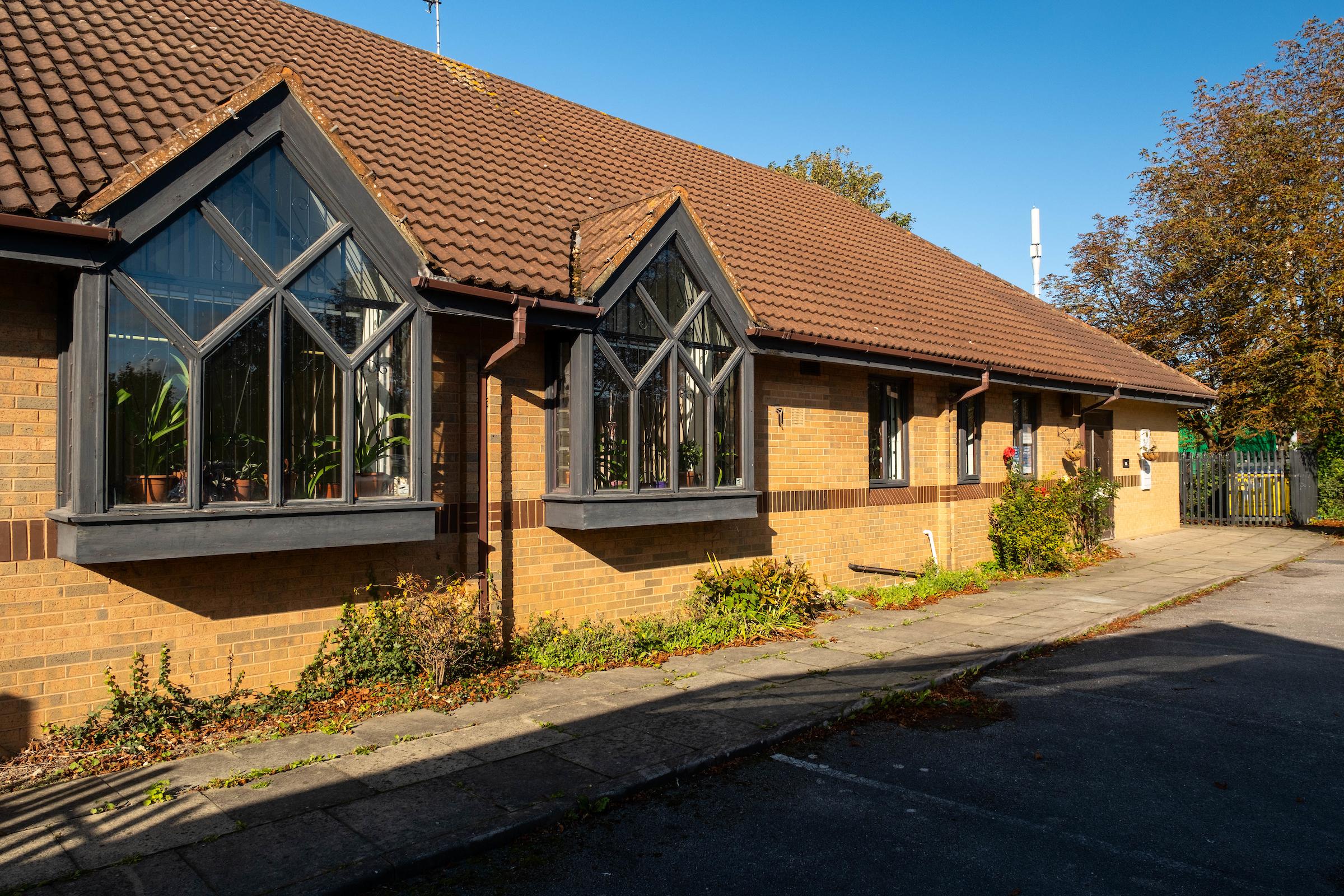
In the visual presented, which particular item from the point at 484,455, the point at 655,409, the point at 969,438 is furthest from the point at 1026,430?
the point at 484,455

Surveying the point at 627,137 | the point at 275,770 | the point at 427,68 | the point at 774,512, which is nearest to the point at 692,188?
the point at 627,137

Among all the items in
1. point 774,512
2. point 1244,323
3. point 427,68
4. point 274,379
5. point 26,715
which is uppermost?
point 427,68

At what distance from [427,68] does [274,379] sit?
7.17 meters

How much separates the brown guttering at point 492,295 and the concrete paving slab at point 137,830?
380 cm

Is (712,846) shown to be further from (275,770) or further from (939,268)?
(939,268)

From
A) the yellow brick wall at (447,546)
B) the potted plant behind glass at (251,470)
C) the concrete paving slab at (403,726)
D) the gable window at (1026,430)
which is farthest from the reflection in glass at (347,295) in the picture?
the gable window at (1026,430)

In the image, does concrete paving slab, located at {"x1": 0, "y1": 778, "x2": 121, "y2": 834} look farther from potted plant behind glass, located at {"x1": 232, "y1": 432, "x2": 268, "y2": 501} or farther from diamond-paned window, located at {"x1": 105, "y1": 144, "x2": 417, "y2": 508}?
potted plant behind glass, located at {"x1": 232, "y1": 432, "x2": 268, "y2": 501}

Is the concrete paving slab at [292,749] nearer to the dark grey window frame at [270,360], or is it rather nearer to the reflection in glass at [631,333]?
the dark grey window frame at [270,360]

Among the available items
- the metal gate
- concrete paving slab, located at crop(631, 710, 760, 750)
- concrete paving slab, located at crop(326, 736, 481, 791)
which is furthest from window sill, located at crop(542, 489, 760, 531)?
the metal gate

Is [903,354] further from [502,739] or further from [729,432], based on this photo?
[502,739]

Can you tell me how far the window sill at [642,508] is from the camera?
308 inches

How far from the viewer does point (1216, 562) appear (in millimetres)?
15320

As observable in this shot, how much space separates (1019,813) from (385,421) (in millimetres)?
5001

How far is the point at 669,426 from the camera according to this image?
855 centimetres
